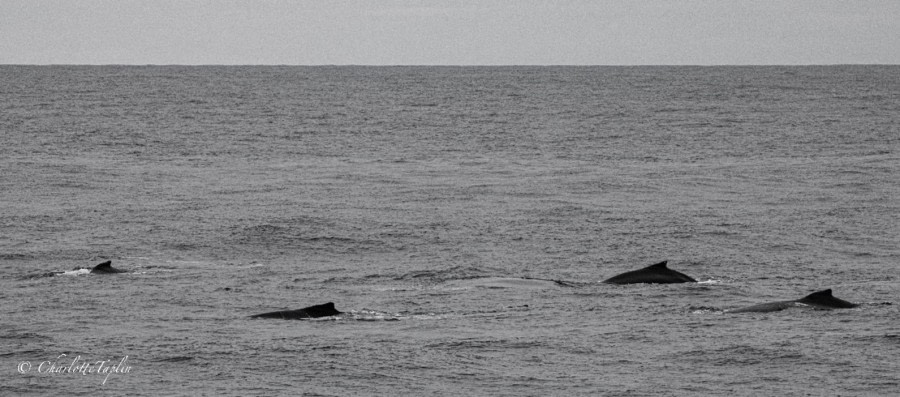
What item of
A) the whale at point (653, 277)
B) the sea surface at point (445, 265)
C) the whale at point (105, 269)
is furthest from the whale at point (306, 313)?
the whale at point (653, 277)

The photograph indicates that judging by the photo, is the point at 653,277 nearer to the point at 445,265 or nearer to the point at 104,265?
the point at 445,265

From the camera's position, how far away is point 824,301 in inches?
640

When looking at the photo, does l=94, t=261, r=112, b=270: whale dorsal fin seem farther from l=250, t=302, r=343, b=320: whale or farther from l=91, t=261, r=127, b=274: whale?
l=250, t=302, r=343, b=320: whale

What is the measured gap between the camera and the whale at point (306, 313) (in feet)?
51.4

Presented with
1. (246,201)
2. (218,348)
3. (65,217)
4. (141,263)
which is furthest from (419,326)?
(246,201)

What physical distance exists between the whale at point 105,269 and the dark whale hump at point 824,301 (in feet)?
33.1

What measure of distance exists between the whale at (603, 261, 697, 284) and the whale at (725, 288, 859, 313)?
7.27 feet

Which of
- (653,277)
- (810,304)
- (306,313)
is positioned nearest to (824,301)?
(810,304)

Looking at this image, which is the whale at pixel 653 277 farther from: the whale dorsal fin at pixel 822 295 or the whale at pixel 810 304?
the whale dorsal fin at pixel 822 295

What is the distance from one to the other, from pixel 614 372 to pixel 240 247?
11.4 m

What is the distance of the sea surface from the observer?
13.0 metres

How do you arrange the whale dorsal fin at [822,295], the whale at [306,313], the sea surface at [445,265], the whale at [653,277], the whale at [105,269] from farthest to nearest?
the whale at [105,269] < the whale at [653,277] < the whale dorsal fin at [822,295] < the whale at [306,313] < the sea surface at [445,265]

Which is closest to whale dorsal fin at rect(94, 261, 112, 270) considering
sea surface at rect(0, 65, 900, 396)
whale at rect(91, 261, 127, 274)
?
whale at rect(91, 261, 127, 274)

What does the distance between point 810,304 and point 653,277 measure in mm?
2792
